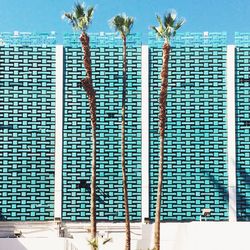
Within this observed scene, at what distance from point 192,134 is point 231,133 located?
208cm

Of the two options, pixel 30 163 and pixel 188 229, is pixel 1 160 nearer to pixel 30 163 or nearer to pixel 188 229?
pixel 30 163

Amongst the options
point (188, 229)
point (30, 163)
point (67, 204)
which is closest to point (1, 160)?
point (30, 163)

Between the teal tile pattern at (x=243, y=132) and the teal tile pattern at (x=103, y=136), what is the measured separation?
530cm

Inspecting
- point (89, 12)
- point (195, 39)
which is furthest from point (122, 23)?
point (195, 39)

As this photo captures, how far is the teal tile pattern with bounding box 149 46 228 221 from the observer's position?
32062 millimetres

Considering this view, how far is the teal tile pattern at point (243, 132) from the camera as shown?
105 ft

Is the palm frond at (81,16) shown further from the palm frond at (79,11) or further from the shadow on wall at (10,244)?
the shadow on wall at (10,244)

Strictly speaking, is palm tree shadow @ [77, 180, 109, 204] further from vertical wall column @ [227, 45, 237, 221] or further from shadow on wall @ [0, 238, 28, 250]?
vertical wall column @ [227, 45, 237, 221]

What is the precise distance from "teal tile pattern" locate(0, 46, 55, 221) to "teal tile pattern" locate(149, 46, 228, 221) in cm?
556

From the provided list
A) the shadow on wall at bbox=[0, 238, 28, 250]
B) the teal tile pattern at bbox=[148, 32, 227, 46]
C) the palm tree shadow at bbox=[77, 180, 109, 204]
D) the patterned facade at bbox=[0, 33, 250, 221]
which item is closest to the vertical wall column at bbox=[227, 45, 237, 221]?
the patterned facade at bbox=[0, 33, 250, 221]

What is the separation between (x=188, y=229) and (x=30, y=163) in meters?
10.1

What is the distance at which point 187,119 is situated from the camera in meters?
32.7

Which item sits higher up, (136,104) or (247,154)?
(136,104)

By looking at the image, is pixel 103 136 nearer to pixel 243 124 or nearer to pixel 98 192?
pixel 98 192
